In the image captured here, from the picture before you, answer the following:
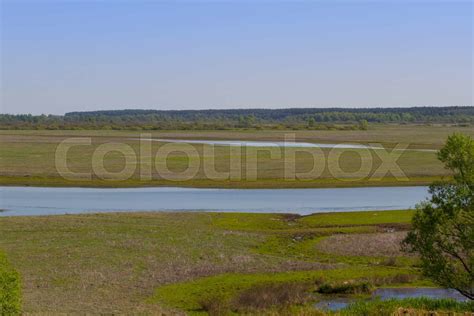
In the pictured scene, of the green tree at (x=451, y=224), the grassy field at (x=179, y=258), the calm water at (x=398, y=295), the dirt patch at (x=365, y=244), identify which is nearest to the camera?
the green tree at (x=451, y=224)

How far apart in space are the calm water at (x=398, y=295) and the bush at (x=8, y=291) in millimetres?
13360

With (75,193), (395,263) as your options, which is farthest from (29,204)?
(395,263)

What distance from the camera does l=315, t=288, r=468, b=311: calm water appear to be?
29.4 m

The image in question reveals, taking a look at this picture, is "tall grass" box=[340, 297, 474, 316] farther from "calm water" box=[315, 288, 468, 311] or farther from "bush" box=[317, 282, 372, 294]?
"bush" box=[317, 282, 372, 294]

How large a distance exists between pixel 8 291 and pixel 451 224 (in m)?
17.3

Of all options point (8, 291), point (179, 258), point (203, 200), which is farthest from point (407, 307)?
point (203, 200)

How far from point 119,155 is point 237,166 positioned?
2196 cm

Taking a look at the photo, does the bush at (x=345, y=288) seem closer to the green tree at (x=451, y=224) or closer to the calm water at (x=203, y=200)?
the green tree at (x=451, y=224)

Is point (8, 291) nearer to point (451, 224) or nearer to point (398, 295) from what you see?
point (451, 224)

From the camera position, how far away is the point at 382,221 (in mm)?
48625

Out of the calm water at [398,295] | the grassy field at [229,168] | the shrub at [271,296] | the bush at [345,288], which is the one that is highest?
the grassy field at [229,168]

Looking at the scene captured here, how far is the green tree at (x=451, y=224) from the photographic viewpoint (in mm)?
26016

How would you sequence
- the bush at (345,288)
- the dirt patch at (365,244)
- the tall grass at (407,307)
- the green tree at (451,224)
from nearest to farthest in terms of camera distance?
the tall grass at (407,307), the green tree at (451,224), the bush at (345,288), the dirt patch at (365,244)

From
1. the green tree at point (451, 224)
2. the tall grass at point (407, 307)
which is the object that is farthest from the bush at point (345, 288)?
the green tree at point (451, 224)
